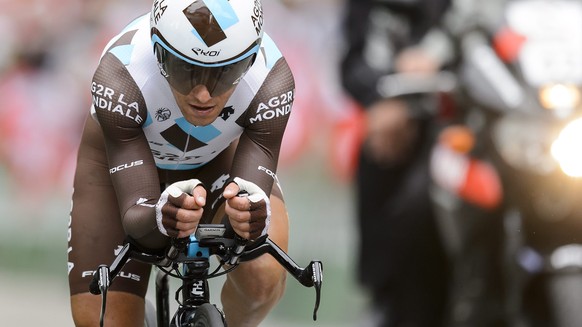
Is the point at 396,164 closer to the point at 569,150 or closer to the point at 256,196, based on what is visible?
the point at 569,150

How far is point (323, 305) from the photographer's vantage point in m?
11.0

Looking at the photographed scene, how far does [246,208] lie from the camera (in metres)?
4.97

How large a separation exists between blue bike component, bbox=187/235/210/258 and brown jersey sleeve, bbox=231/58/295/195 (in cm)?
38

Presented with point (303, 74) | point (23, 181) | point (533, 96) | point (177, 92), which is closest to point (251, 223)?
point (177, 92)

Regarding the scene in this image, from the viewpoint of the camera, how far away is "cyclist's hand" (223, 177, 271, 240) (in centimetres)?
497

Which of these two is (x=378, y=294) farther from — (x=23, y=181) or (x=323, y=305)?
(x=23, y=181)

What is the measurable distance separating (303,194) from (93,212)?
653 cm

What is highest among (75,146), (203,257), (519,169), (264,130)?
(519,169)

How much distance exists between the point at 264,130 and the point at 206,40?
25.4 inches

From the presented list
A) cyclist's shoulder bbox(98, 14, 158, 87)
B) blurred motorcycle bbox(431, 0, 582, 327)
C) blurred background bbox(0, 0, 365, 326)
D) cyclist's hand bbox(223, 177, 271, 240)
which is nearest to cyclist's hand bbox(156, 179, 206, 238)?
cyclist's hand bbox(223, 177, 271, 240)

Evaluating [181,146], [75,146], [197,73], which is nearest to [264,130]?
[181,146]

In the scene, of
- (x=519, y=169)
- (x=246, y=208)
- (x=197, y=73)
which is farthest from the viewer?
(x=519, y=169)

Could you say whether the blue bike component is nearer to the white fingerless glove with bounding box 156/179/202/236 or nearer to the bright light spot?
the white fingerless glove with bounding box 156/179/202/236

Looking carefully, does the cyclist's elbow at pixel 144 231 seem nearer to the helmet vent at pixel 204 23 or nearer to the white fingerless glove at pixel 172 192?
the white fingerless glove at pixel 172 192
